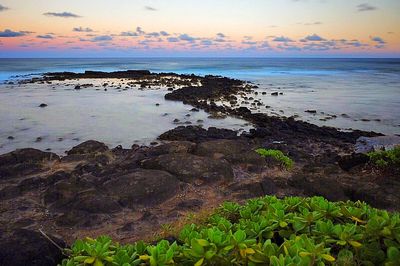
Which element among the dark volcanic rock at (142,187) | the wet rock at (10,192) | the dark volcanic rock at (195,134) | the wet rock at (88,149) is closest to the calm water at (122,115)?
the dark volcanic rock at (195,134)

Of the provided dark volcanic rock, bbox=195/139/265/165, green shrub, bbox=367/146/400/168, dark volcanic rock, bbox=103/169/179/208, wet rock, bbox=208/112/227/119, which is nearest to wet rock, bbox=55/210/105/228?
dark volcanic rock, bbox=103/169/179/208

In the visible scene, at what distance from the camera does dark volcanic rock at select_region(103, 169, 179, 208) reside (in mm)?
7039

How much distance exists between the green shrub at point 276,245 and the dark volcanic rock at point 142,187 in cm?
424

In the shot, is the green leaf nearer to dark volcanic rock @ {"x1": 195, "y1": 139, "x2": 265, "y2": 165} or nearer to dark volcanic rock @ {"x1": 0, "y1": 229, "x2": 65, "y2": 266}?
dark volcanic rock @ {"x1": 0, "y1": 229, "x2": 65, "y2": 266}

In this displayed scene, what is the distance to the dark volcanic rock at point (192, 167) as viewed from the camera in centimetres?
809

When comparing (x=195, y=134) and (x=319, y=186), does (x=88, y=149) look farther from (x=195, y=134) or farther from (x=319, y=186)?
(x=319, y=186)

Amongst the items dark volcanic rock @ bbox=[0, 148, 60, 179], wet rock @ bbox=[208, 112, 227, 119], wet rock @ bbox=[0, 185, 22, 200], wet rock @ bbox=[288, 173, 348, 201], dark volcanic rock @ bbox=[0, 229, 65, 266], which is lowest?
wet rock @ bbox=[208, 112, 227, 119]

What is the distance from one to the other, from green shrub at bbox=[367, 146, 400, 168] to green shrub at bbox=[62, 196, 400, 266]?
6.74m

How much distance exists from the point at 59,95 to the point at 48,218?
2614cm

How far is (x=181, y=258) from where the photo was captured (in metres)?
2.31

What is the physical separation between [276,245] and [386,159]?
26.6 feet

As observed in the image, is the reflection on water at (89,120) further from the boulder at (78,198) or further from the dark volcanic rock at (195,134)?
the boulder at (78,198)

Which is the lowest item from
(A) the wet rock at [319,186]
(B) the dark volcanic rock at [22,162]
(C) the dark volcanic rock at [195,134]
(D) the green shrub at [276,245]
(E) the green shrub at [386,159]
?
(C) the dark volcanic rock at [195,134]

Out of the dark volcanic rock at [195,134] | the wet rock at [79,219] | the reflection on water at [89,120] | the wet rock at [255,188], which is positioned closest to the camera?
the wet rock at [79,219]
